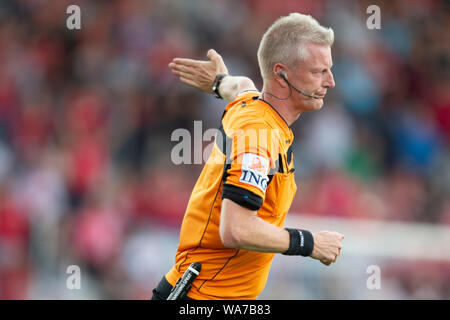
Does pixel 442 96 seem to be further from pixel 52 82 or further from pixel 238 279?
pixel 238 279

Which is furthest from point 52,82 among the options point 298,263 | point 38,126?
point 298,263

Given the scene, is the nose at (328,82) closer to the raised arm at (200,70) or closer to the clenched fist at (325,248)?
the clenched fist at (325,248)

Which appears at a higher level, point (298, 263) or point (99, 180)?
point (99, 180)

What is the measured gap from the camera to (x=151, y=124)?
933cm


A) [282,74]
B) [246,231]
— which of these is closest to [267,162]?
[246,231]

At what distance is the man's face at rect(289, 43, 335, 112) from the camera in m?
4.08

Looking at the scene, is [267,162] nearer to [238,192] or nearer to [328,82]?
[238,192]

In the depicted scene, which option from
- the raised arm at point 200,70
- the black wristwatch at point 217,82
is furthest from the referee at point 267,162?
the raised arm at point 200,70

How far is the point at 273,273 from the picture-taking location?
729cm

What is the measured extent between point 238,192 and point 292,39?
43.0 inches

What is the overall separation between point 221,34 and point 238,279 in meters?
6.92

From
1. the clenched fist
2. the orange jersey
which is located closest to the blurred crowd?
the orange jersey

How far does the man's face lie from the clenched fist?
0.87 metres
